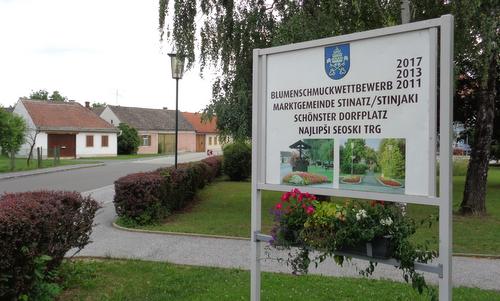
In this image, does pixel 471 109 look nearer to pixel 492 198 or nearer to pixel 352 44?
pixel 492 198

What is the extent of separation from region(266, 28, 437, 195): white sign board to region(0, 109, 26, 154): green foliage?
26.7 meters

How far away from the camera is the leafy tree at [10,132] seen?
28.1 m

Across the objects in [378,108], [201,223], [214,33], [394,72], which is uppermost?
[214,33]

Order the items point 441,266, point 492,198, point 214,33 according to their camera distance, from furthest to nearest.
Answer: point 492,198, point 214,33, point 441,266

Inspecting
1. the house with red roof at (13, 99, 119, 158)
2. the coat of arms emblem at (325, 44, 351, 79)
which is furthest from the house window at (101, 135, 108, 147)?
the coat of arms emblem at (325, 44, 351, 79)

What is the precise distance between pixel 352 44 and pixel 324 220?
1433mm

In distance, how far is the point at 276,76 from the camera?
4820mm

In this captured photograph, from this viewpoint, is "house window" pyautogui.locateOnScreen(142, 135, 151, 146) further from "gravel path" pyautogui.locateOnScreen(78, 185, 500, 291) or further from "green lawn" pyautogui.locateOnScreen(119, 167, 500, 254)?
"gravel path" pyautogui.locateOnScreen(78, 185, 500, 291)

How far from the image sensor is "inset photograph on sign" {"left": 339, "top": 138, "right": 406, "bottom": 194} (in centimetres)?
393

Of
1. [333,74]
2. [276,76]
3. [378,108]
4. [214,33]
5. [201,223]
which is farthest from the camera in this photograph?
[214,33]

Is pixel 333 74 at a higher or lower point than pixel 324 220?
higher

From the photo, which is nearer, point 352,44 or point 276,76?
point 352,44

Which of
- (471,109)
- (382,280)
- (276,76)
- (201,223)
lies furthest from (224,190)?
(276,76)

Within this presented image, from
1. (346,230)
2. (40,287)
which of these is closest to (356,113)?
(346,230)
